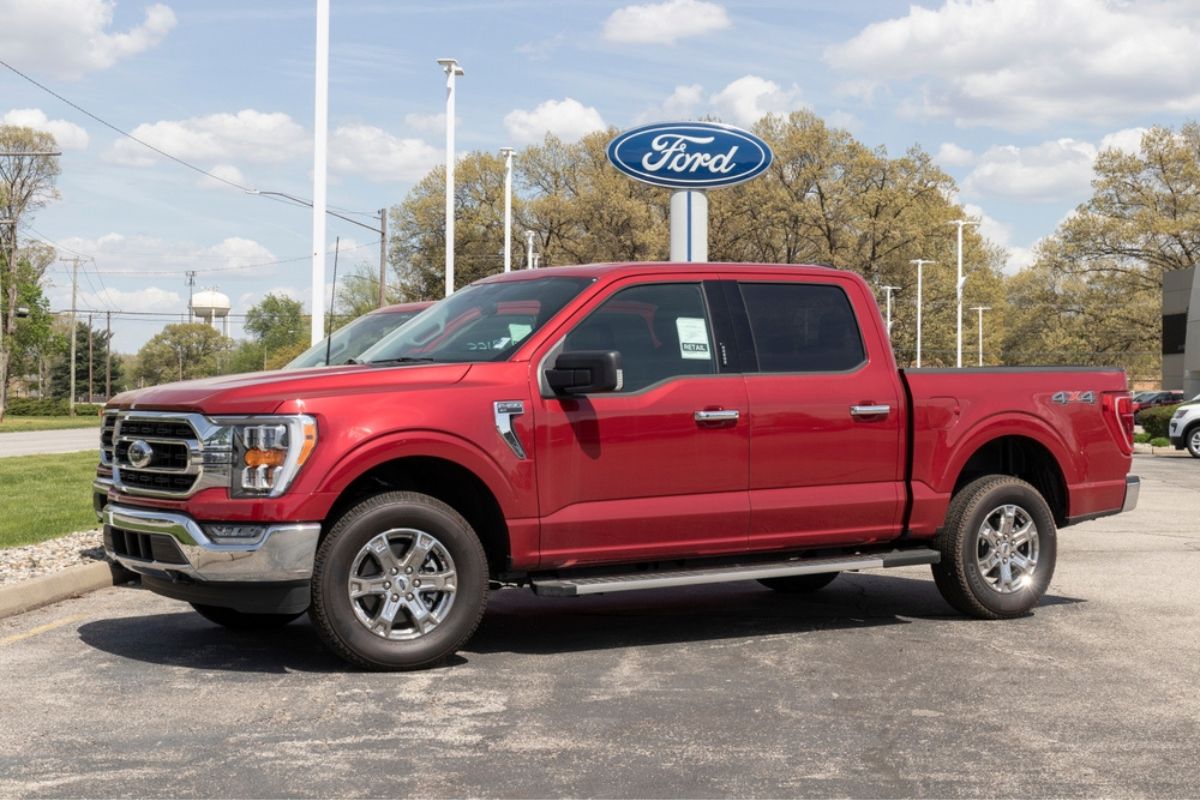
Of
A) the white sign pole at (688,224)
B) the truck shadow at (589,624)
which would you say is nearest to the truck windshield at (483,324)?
the truck shadow at (589,624)

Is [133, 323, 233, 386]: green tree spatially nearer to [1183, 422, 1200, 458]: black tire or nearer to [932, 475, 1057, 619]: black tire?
[1183, 422, 1200, 458]: black tire

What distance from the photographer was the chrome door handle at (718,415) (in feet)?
25.7

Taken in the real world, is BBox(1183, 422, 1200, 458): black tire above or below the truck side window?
below

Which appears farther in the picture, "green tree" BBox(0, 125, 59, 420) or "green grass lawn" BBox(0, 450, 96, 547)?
"green tree" BBox(0, 125, 59, 420)

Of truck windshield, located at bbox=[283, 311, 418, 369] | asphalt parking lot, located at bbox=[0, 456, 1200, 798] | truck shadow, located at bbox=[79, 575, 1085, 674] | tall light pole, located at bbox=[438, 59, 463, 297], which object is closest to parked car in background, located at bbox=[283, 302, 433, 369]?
truck windshield, located at bbox=[283, 311, 418, 369]

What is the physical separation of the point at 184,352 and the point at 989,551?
14463 centimetres

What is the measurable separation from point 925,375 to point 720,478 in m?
1.58

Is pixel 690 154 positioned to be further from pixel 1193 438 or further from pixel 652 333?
pixel 1193 438

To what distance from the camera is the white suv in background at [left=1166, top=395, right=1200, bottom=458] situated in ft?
105

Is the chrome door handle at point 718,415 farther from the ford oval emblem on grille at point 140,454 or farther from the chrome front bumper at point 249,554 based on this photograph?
the ford oval emblem on grille at point 140,454

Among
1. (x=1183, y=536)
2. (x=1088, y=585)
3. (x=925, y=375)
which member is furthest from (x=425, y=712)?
(x=1183, y=536)

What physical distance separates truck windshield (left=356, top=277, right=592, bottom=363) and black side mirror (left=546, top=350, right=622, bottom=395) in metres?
0.40

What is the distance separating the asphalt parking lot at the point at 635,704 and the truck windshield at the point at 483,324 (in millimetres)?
1587

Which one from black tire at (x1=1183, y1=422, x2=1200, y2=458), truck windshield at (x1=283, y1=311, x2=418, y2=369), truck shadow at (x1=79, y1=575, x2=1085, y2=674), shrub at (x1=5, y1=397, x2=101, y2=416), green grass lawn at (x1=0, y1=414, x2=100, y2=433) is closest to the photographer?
truck shadow at (x1=79, y1=575, x2=1085, y2=674)
